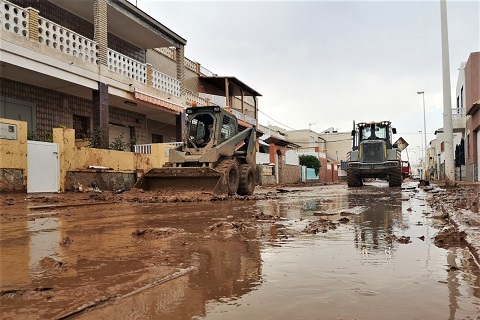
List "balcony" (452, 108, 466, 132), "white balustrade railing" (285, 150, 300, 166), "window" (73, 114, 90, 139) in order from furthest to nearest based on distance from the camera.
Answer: "white balustrade railing" (285, 150, 300, 166) < "balcony" (452, 108, 466, 132) < "window" (73, 114, 90, 139)

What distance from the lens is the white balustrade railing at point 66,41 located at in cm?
1147

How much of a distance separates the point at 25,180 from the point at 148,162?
5.56m

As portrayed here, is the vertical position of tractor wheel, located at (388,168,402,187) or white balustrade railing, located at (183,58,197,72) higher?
white balustrade railing, located at (183,58,197,72)

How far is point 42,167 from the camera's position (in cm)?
1016

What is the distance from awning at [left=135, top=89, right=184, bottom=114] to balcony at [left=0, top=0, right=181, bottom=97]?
0.61 metres

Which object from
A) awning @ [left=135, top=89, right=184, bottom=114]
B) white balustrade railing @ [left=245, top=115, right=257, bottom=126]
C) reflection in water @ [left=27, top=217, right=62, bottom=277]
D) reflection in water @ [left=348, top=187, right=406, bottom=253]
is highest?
white balustrade railing @ [left=245, top=115, right=257, bottom=126]

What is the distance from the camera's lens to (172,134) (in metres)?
21.9

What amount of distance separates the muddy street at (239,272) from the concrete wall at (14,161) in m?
5.51

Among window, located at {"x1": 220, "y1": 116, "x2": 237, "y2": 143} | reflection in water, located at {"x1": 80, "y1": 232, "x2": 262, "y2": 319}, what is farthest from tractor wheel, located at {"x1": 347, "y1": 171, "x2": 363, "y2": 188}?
reflection in water, located at {"x1": 80, "y1": 232, "x2": 262, "y2": 319}

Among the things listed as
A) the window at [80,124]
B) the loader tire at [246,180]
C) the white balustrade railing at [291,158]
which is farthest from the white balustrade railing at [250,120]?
the loader tire at [246,180]

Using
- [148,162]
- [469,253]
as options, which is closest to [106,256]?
[469,253]

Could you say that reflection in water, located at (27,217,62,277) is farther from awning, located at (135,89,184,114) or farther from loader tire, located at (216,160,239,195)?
awning, located at (135,89,184,114)

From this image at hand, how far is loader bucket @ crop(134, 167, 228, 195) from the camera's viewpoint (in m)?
9.17

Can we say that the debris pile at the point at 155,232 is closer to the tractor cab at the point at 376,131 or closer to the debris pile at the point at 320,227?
the debris pile at the point at 320,227
